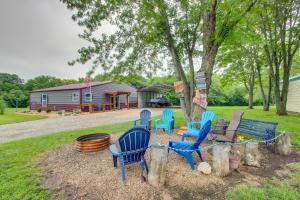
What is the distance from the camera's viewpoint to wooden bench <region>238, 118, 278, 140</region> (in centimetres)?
427

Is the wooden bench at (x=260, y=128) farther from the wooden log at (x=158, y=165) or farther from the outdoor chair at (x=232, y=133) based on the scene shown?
the wooden log at (x=158, y=165)

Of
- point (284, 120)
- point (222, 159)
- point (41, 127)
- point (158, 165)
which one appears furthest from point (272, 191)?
point (41, 127)

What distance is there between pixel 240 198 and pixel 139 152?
1.60 meters

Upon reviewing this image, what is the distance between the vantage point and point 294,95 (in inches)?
542

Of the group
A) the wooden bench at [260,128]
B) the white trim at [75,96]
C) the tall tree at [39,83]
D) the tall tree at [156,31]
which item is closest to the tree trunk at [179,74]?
the tall tree at [156,31]

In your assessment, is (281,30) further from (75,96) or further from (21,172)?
(75,96)

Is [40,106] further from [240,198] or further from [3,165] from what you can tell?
[240,198]

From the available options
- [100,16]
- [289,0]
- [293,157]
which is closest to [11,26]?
[100,16]

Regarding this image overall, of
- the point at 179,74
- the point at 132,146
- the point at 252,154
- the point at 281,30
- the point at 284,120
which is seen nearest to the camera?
the point at 132,146

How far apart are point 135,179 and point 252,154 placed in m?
2.39

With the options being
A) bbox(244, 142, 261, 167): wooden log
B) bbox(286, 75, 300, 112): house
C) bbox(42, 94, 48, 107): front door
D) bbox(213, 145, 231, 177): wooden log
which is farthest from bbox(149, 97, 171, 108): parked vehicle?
bbox(213, 145, 231, 177): wooden log

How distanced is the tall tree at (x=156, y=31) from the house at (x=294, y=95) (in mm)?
11809

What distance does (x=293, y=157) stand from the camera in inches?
143

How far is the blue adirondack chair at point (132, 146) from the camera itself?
258 centimetres
